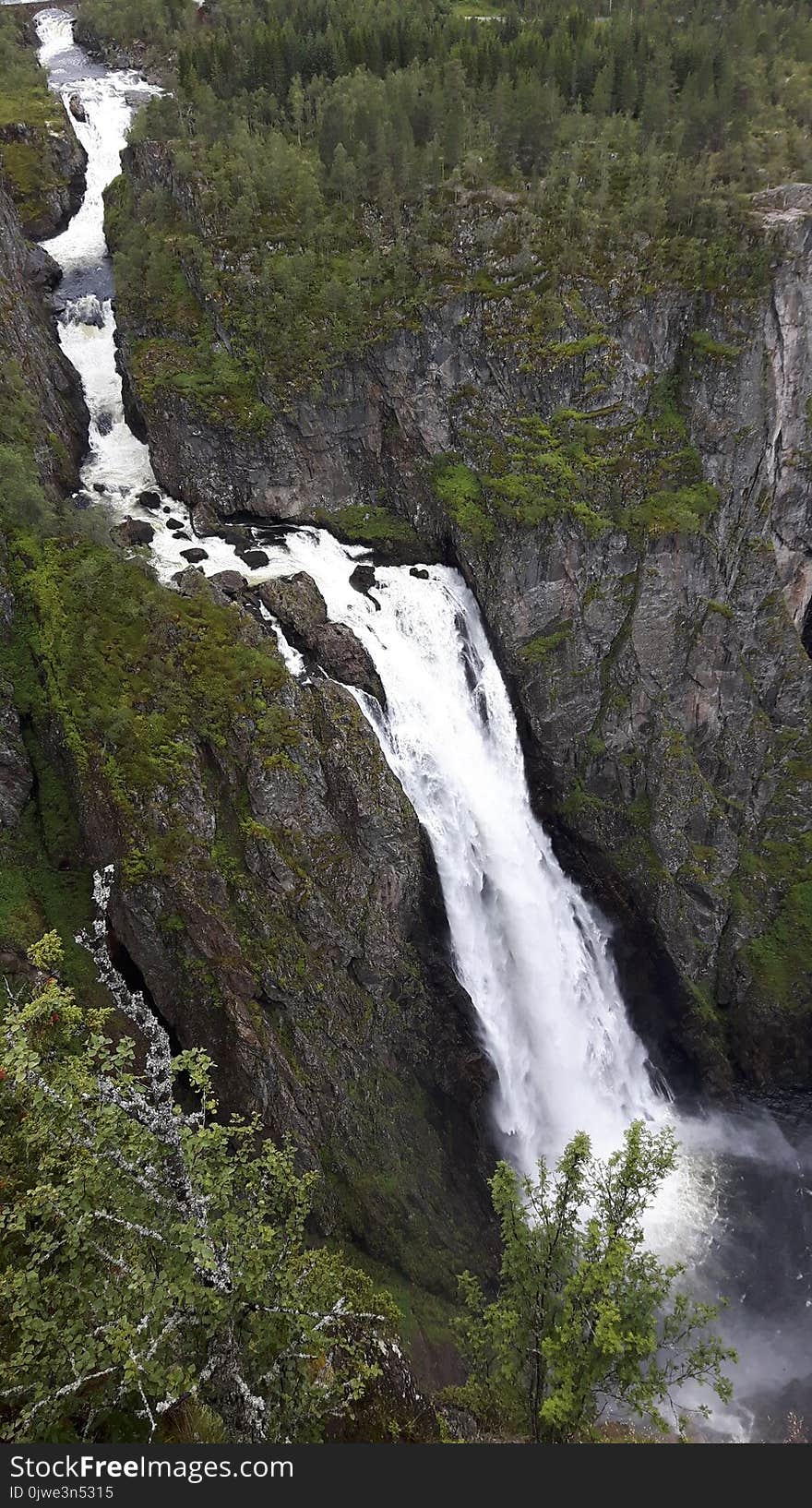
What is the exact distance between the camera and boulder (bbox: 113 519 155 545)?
3191 centimetres

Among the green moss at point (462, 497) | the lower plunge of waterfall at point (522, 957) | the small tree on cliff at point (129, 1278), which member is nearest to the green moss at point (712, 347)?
the green moss at point (462, 497)

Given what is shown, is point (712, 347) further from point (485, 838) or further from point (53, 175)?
point (53, 175)

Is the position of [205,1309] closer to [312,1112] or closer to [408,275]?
[312,1112]

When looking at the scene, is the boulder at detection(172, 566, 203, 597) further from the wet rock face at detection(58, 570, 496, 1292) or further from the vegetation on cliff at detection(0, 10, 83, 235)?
the vegetation on cliff at detection(0, 10, 83, 235)

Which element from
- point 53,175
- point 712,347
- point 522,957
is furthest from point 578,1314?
point 53,175

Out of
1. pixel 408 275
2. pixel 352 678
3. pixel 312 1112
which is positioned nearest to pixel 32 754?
pixel 352 678

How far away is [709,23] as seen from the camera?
58094 mm

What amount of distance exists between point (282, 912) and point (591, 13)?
250ft

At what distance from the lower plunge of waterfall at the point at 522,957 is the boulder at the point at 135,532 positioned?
1.51 ft

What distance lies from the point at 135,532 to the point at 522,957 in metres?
22.4

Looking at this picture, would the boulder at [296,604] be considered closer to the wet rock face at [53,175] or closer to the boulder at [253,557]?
the boulder at [253,557]

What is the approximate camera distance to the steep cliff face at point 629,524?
1422 inches

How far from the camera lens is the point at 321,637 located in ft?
97.7

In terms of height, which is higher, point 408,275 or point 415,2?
point 415,2
